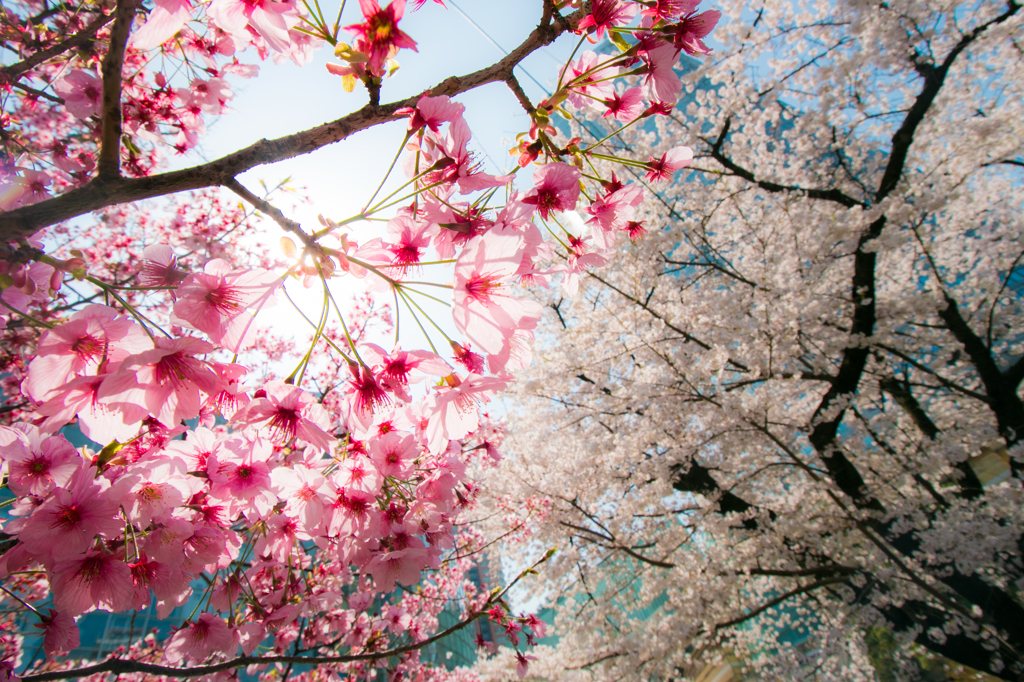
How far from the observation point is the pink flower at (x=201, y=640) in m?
1.60

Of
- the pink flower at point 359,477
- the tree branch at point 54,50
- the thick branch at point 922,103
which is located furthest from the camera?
the thick branch at point 922,103

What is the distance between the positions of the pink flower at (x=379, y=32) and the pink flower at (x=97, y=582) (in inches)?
53.1

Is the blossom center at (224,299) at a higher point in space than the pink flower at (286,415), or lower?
higher

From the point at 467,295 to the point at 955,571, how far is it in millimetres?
5592

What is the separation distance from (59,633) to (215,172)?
5.75 feet

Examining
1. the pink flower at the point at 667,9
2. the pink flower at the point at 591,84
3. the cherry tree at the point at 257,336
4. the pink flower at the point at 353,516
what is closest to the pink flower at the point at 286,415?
the cherry tree at the point at 257,336

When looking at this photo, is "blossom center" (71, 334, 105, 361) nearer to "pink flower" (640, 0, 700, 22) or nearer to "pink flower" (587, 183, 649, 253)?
"pink flower" (587, 183, 649, 253)

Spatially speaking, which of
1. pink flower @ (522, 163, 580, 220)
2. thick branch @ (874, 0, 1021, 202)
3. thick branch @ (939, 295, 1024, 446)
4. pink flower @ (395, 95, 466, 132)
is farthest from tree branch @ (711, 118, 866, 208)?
pink flower @ (395, 95, 466, 132)

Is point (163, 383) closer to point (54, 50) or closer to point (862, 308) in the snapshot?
point (54, 50)

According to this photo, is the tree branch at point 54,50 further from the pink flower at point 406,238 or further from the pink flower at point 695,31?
the pink flower at point 695,31

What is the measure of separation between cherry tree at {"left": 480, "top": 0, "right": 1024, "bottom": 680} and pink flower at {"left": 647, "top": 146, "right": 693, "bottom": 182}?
9.50ft

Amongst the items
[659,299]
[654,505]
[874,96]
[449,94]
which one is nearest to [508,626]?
[449,94]

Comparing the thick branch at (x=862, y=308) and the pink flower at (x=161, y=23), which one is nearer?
the pink flower at (x=161, y=23)

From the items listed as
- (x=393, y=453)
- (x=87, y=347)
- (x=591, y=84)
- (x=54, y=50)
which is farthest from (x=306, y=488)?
(x=54, y=50)
